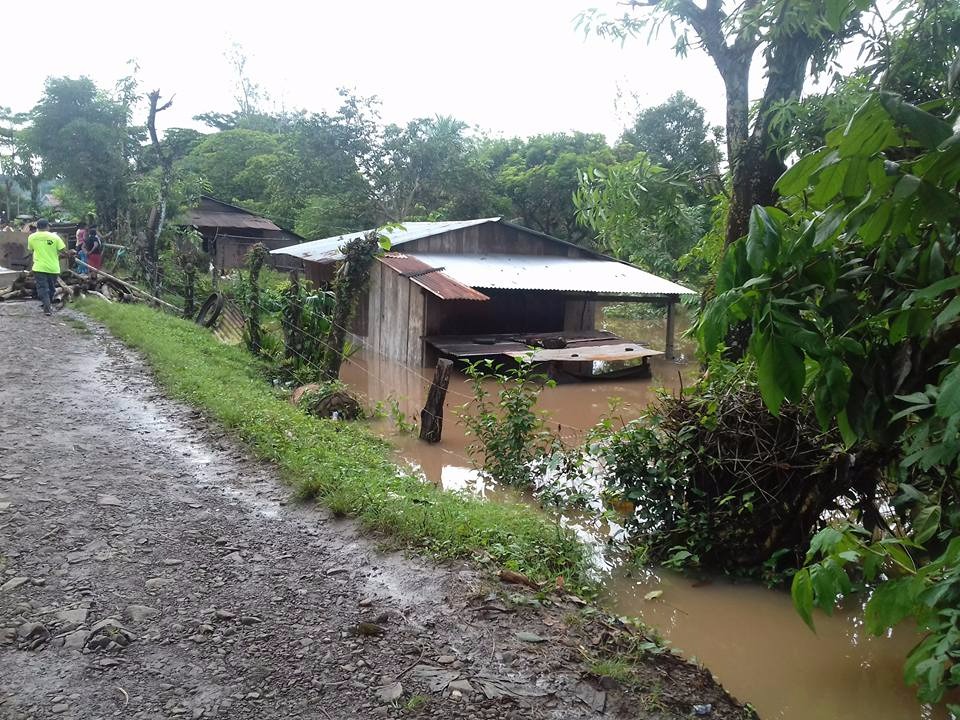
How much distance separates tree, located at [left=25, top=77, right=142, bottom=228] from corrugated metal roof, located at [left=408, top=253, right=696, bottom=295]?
11.2 m

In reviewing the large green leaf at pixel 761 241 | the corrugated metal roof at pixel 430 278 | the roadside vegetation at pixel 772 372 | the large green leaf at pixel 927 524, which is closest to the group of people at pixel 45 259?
the roadside vegetation at pixel 772 372

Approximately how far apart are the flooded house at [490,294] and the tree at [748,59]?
22.5 ft

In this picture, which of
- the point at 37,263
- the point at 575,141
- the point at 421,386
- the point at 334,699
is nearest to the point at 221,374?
the point at 421,386

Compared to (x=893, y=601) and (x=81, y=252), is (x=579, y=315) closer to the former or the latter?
(x=81, y=252)

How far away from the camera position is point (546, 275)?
1716cm

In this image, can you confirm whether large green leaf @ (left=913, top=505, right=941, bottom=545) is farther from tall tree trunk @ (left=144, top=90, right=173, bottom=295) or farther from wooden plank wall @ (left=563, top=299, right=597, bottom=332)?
tall tree trunk @ (left=144, top=90, right=173, bottom=295)

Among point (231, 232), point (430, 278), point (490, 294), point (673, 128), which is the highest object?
point (673, 128)

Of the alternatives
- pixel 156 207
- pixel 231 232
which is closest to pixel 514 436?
pixel 156 207

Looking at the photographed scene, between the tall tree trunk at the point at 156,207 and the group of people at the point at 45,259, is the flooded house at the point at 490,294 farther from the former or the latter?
the group of people at the point at 45,259

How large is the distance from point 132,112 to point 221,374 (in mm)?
16924

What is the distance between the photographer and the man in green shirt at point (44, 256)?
504 inches

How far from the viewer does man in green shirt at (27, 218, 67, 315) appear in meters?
12.8

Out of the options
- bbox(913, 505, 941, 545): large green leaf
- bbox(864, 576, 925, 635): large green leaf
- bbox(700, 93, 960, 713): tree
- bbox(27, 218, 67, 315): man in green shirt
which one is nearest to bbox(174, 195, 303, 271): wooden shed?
bbox(27, 218, 67, 315): man in green shirt

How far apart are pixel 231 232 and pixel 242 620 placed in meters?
27.7
